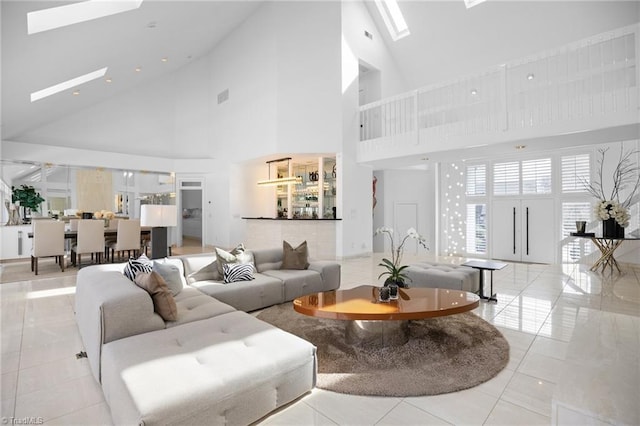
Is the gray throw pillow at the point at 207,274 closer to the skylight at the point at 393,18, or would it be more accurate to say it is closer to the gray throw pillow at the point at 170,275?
the gray throw pillow at the point at 170,275

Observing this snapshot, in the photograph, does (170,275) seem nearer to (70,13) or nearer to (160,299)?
(160,299)

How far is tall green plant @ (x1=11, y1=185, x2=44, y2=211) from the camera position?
759 centimetres

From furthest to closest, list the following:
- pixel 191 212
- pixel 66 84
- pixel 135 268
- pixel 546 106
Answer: pixel 191 212
pixel 66 84
pixel 546 106
pixel 135 268

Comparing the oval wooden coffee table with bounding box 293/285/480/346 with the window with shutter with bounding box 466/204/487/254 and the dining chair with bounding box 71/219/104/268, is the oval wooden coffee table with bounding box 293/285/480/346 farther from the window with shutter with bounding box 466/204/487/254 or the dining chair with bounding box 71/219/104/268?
the window with shutter with bounding box 466/204/487/254

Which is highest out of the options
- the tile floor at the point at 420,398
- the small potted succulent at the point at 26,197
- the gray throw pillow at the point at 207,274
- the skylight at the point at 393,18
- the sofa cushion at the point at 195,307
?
the skylight at the point at 393,18

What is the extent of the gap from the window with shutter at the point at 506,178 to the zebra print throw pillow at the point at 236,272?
22.5 ft

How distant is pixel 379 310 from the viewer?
2578 millimetres

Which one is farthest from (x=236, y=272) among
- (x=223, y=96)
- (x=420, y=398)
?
(x=223, y=96)

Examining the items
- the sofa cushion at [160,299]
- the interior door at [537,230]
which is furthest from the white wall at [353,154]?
the sofa cushion at [160,299]

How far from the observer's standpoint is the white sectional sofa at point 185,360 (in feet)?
4.83

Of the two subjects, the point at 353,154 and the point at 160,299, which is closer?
the point at 160,299

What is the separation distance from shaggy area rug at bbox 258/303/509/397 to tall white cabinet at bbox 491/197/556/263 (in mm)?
5301

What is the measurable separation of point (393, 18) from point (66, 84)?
7.81 m

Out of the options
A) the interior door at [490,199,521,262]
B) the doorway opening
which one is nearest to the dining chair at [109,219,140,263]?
the doorway opening
